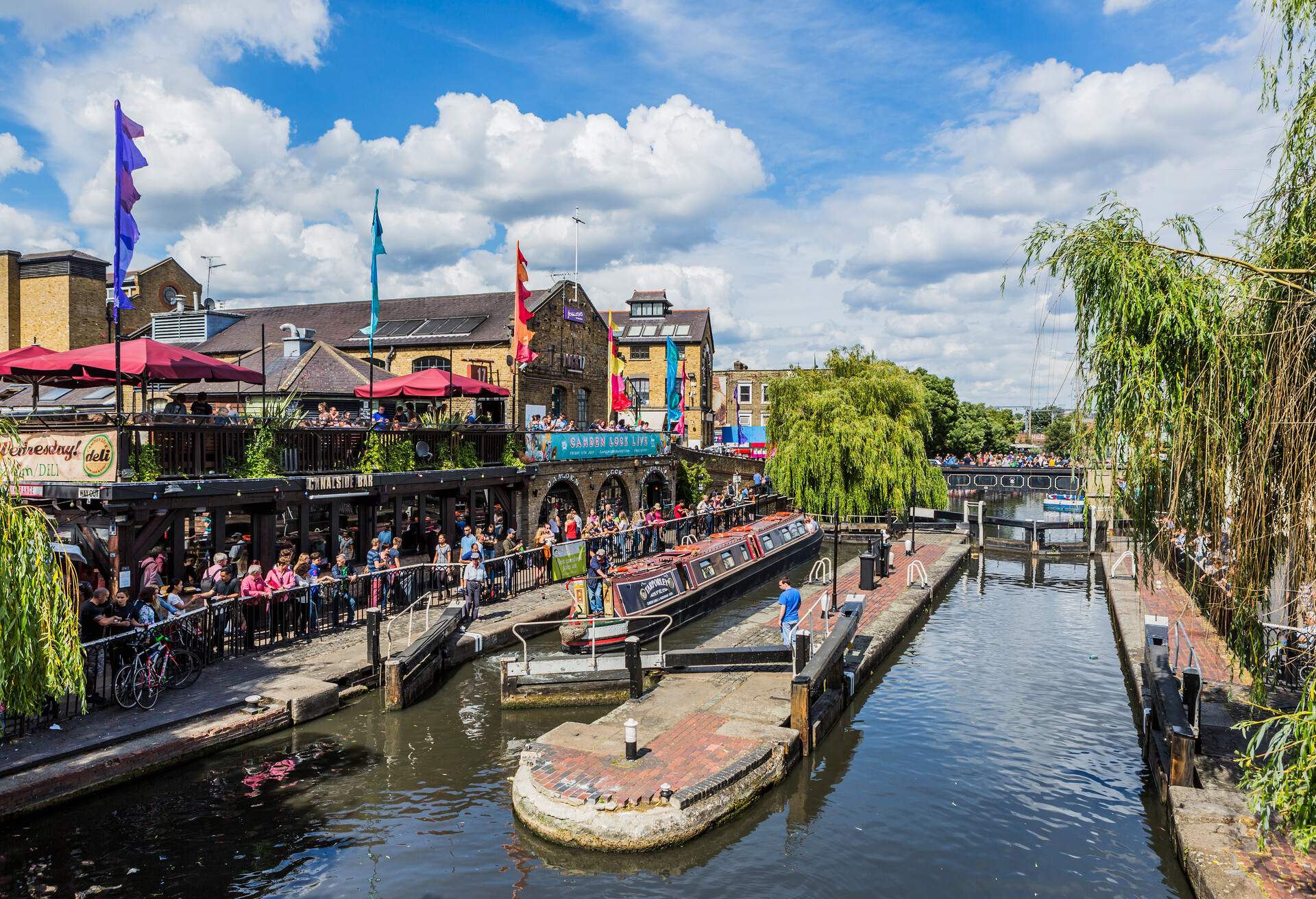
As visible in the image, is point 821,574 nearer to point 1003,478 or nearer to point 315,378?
point 315,378

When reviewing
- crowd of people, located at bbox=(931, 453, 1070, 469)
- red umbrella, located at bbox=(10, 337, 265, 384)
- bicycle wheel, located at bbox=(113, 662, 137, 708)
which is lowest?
bicycle wheel, located at bbox=(113, 662, 137, 708)

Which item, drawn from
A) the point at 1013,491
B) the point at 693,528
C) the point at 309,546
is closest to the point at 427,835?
the point at 309,546

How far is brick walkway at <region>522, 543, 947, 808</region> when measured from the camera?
884 cm

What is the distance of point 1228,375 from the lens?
712cm

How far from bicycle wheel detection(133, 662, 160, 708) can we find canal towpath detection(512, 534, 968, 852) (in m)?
4.88

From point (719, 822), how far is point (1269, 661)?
5.68m

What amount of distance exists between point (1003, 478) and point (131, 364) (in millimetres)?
58939

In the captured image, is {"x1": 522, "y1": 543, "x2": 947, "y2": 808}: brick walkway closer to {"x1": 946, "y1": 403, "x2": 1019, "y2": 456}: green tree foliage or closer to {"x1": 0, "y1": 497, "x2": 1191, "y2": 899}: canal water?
{"x1": 0, "y1": 497, "x2": 1191, "y2": 899}: canal water

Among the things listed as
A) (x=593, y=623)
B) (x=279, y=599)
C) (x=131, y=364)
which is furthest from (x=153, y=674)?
(x=593, y=623)

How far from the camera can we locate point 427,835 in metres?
8.68

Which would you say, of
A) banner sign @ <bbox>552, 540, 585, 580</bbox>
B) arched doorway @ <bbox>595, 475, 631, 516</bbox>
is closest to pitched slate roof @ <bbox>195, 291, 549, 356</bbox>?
arched doorway @ <bbox>595, 475, 631, 516</bbox>

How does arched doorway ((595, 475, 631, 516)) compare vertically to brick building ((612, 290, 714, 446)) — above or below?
below

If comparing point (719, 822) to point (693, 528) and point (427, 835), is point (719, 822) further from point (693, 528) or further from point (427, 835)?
point (693, 528)

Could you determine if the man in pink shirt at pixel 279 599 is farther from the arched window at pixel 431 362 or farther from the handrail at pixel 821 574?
the arched window at pixel 431 362
